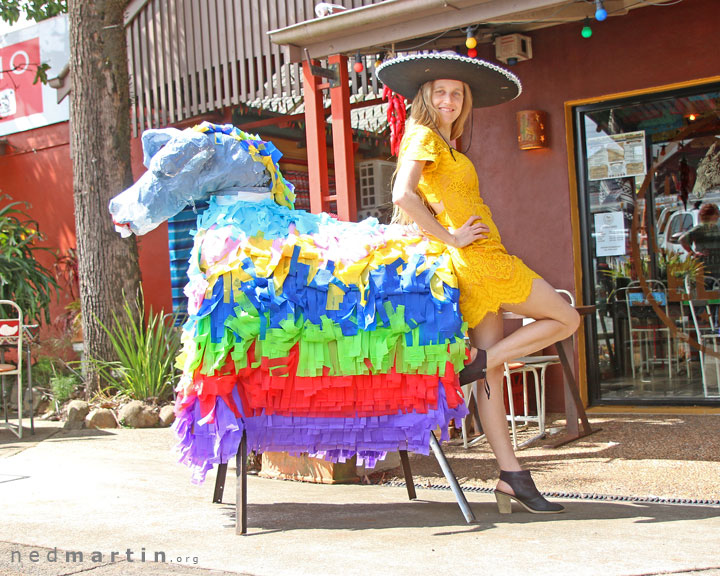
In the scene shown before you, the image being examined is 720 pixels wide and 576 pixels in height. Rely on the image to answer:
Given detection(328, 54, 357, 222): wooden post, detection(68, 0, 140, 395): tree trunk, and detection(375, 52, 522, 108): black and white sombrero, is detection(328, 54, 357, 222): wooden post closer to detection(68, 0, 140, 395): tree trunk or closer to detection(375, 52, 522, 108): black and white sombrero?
detection(375, 52, 522, 108): black and white sombrero

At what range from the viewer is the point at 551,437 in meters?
5.34

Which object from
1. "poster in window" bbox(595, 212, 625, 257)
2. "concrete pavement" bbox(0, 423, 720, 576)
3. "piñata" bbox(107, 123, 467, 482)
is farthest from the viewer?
"poster in window" bbox(595, 212, 625, 257)

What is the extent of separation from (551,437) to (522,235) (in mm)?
1684

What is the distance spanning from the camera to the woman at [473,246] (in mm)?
3199

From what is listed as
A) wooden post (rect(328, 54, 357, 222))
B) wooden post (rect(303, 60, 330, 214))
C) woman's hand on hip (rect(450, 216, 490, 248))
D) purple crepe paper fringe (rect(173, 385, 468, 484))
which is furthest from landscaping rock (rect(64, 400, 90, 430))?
woman's hand on hip (rect(450, 216, 490, 248))

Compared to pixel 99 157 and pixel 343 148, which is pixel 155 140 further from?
pixel 99 157

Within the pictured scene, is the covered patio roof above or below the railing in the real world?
below

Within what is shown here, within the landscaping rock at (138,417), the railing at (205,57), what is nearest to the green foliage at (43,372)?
the landscaping rock at (138,417)

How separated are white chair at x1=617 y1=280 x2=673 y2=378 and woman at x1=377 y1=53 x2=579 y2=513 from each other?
3.12 metres

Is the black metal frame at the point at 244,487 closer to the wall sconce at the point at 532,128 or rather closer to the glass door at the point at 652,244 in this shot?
the glass door at the point at 652,244

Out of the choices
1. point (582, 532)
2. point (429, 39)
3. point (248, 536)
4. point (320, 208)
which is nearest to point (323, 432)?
point (248, 536)

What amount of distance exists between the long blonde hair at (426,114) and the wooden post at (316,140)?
2019mm

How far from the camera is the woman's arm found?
3172mm

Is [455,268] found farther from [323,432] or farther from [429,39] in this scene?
[429,39]
